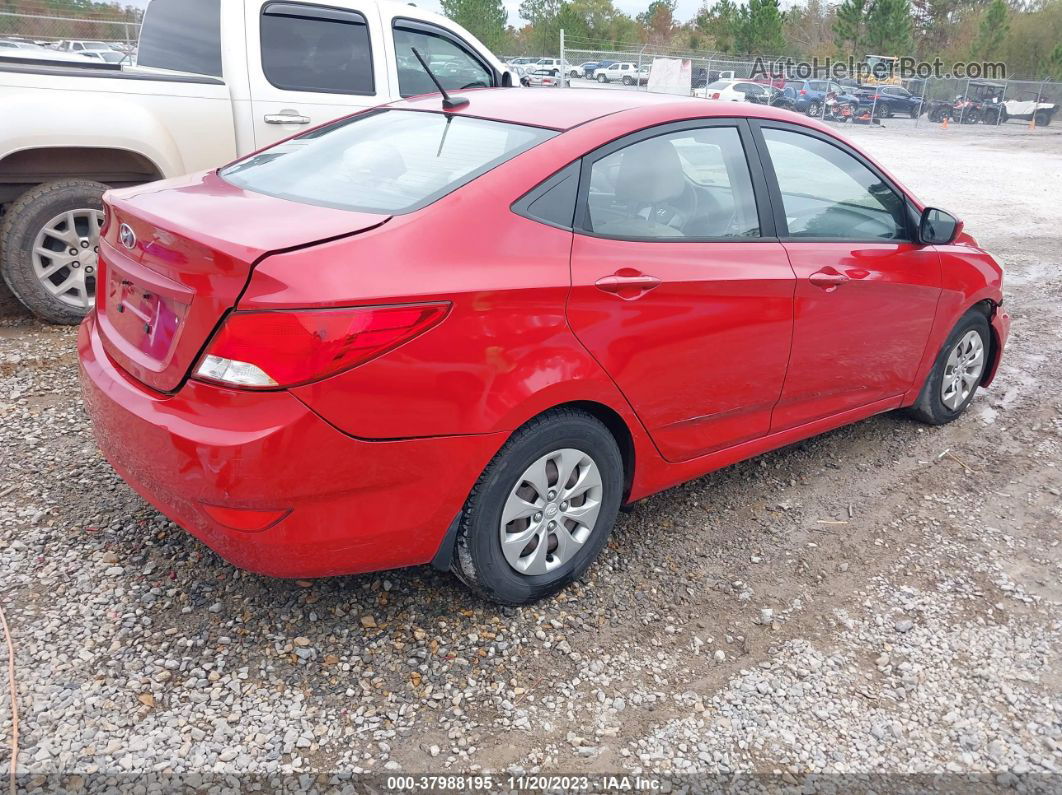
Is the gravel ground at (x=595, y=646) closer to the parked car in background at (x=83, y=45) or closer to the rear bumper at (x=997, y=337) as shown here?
the rear bumper at (x=997, y=337)

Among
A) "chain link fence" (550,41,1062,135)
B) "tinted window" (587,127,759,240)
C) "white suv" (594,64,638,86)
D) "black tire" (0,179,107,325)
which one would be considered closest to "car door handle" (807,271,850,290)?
"tinted window" (587,127,759,240)

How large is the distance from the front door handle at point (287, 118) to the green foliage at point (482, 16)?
39.7 m

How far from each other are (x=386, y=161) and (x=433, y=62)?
3771 millimetres

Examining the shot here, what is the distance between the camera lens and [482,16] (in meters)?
43.9

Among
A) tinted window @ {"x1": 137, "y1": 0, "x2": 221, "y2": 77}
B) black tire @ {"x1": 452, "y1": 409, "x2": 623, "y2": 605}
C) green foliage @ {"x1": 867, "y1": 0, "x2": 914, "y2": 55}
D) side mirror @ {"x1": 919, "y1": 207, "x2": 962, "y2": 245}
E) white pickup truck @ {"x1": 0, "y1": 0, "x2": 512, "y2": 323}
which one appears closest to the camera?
black tire @ {"x1": 452, "y1": 409, "x2": 623, "y2": 605}

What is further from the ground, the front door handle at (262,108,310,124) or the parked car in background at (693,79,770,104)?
the parked car in background at (693,79,770,104)

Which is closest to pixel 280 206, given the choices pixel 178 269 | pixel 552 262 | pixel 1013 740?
pixel 178 269

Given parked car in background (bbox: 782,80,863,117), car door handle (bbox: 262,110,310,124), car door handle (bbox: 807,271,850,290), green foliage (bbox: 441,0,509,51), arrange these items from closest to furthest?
1. car door handle (bbox: 807,271,850,290)
2. car door handle (bbox: 262,110,310,124)
3. parked car in background (bbox: 782,80,863,117)
4. green foliage (bbox: 441,0,509,51)

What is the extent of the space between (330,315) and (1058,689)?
8.37ft

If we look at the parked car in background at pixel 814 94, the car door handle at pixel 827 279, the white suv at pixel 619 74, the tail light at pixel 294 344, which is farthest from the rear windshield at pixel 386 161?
the parked car in background at pixel 814 94

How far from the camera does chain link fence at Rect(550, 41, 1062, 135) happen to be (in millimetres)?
32062

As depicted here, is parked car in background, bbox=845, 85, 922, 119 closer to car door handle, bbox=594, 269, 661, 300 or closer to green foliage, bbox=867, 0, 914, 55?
green foliage, bbox=867, 0, 914, 55

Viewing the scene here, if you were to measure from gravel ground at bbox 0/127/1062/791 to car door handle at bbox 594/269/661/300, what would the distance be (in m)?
1.08

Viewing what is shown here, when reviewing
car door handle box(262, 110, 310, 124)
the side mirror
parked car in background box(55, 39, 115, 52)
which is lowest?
the side mirror
